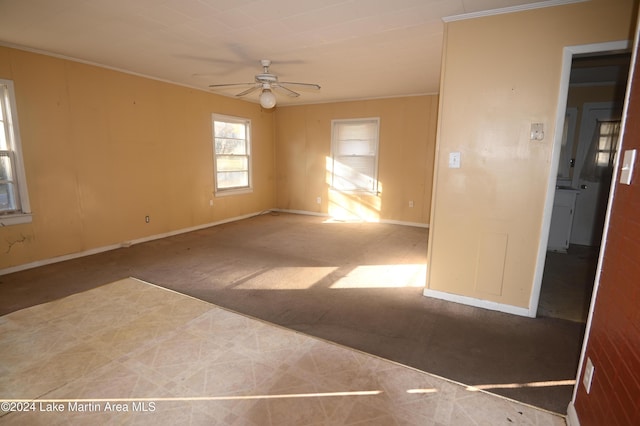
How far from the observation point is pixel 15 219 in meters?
3.66

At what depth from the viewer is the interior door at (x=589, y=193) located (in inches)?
188

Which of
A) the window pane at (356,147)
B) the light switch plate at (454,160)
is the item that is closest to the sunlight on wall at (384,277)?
the light switch plate at (454,160)

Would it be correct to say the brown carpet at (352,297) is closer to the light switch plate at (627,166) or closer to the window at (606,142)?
the light switch plate at (627,166)

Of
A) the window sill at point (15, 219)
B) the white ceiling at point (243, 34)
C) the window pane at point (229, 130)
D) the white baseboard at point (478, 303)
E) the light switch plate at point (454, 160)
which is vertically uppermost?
the white ceiling at point (243, 34)

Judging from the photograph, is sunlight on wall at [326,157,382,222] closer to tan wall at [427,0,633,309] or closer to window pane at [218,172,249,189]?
window pane at [218,172,249,189]

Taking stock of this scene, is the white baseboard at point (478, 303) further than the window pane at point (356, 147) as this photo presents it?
No

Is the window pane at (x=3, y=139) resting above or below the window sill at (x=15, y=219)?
above

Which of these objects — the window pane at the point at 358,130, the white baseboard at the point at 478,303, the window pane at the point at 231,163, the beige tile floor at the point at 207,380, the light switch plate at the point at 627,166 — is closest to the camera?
the light switch plate at the point at 627,166

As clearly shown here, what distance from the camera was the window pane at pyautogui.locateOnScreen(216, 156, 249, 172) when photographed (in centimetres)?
637

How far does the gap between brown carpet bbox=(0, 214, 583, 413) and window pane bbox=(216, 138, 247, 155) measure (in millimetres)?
1929

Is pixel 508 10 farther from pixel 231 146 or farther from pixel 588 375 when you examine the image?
pixel 231 146

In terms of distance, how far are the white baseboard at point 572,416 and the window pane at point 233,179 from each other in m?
6.04

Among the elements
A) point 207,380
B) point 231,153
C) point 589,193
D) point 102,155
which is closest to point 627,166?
point 207,380

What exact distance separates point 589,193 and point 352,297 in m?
4.45
